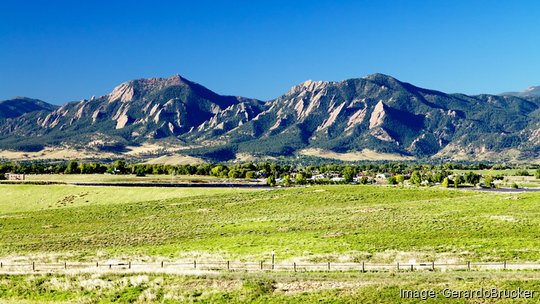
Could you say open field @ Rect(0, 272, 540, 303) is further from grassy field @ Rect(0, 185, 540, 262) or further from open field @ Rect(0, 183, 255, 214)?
open field @ Rect(0, 183, 255, 214)

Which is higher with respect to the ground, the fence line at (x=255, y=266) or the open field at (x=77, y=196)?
the open field at (x=77, y=196)

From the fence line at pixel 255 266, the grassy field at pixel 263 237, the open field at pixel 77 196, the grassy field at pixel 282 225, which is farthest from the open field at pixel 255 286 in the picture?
the open field at pixel 77 196

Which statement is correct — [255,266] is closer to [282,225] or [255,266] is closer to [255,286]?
[255,286]

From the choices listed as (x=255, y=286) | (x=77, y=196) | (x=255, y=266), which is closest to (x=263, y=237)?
(x=255, y=266)

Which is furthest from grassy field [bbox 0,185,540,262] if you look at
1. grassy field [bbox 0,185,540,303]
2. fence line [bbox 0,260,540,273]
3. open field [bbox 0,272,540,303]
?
open field [bbox 0,272,540,303]

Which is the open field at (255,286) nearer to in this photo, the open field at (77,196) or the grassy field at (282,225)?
the grassy field at (282,225)

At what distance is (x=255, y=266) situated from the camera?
170 ft

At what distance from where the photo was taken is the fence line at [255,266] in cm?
4840

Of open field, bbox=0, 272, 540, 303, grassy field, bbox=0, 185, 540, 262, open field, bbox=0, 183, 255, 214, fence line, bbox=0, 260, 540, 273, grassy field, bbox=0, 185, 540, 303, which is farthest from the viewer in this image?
open field, bbox=0, 183, 255, 214

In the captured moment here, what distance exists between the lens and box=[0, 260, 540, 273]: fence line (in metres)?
48.4

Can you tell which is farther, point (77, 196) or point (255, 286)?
point (77, 196)

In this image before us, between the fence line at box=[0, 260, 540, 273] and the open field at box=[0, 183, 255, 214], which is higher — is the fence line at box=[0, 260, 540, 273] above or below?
below

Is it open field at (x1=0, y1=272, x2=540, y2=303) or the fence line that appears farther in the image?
the fence line

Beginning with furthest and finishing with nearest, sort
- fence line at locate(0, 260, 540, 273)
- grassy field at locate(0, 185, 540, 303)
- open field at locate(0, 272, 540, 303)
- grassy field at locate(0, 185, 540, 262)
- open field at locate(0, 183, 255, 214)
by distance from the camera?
1. open field at locate(0, 183, 255, 214)
2. grassy field at locate(0, 185, 540, 262)
3. fence line at locate(0, 260, 540, 273)
4. grassy field at locate(0, 185, 540, 303)
5. open field at locate(0, 272, 540, 303)
